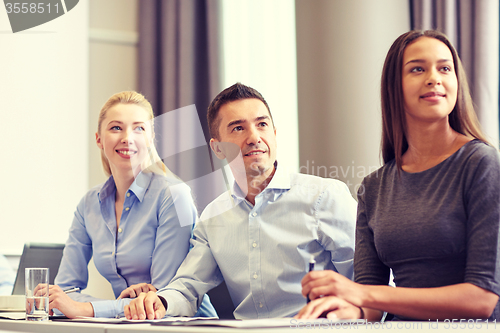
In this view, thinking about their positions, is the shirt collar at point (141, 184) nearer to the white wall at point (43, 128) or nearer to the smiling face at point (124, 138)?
the smiling face at point (124, 138)

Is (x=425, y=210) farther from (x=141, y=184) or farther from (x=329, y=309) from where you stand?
(x=141, y=184)

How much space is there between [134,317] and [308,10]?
2.11m

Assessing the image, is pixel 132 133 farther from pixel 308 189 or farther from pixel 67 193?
pixel 67 193

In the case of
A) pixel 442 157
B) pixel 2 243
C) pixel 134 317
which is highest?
pixel 442 157

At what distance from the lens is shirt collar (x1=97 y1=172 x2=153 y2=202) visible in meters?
1.60

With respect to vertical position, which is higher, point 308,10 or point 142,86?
point 308,10

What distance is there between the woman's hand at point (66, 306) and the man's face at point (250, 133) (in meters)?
0.59

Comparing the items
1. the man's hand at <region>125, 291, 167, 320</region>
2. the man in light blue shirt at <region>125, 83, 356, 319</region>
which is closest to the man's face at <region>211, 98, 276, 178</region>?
the man in light blue shirt at <region>125, 83, 356, 319</region>

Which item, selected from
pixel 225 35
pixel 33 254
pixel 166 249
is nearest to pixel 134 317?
pixel 166 249

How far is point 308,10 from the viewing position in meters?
2.68

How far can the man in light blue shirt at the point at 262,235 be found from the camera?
51.1 inches

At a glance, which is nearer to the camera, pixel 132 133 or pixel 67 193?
pixel 132 133

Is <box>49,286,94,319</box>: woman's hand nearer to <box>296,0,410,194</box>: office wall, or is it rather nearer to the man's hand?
the man's hand

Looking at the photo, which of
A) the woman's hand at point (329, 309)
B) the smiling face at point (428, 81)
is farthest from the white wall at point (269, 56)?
the woman's hand at point (329, 309)
